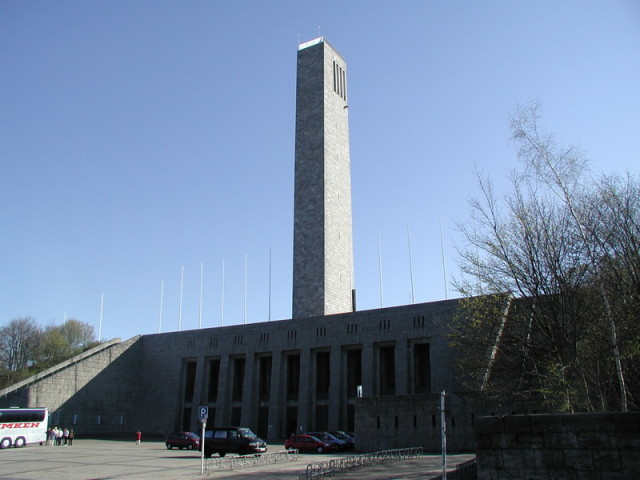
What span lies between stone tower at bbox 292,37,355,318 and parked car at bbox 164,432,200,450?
56.6 feet

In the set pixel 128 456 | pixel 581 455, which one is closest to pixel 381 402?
pixel 128 456

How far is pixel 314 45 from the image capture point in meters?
A: 56.6

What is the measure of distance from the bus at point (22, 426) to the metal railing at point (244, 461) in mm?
19023

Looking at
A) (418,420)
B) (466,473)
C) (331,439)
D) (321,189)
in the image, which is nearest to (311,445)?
(331,439)

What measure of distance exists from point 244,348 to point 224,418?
232 inches

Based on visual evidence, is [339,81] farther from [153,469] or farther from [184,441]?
[153,469]

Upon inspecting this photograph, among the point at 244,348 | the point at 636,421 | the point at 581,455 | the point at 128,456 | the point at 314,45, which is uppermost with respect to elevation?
the point at 314,45

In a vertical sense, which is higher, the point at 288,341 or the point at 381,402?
the point at 288,341

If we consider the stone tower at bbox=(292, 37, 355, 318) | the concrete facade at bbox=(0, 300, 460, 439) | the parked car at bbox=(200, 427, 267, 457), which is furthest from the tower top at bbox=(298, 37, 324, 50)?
the parked car at bbox=(200, 427, 267, 457)

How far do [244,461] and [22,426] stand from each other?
2130 cm

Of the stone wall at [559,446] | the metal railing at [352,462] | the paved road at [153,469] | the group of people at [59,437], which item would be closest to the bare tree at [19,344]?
the group of people at [59,437]

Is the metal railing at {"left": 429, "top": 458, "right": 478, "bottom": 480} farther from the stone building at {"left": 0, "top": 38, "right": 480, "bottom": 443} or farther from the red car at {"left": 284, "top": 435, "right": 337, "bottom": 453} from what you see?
the stone building at {"left": 0, "top": 38, "right": 480, "bottom": 443}

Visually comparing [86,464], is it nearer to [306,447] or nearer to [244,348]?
[306,447]

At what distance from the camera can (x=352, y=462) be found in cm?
2036
